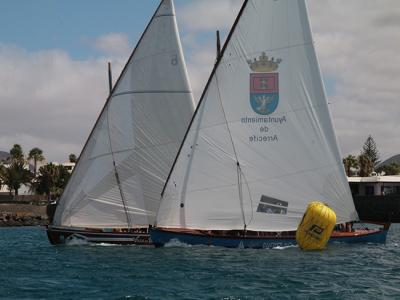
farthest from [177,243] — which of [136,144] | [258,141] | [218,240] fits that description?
[136,144]

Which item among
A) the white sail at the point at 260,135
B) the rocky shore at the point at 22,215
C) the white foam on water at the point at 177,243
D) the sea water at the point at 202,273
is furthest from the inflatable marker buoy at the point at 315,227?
the rocky shore at the point at 22,215

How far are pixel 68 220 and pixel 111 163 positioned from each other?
17.3ft

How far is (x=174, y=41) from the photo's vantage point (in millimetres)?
52344

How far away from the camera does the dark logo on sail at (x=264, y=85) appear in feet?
151

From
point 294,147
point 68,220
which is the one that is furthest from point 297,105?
point 68,220

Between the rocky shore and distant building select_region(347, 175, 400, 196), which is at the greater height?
distant building select_region(347, 175, 400, 196)

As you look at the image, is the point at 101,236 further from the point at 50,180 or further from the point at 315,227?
the point at 50,180

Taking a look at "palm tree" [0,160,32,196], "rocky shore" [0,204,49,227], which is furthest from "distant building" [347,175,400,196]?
"palm tree" [0,160,32,196]

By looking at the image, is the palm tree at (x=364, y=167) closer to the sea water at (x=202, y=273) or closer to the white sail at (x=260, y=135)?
the sea water at (x=202, y=273)

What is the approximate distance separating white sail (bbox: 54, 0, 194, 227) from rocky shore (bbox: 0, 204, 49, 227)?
245ft

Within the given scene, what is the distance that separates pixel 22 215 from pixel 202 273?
328 feet

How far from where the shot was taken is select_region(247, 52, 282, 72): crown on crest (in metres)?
46.3

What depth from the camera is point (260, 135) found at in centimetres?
4591

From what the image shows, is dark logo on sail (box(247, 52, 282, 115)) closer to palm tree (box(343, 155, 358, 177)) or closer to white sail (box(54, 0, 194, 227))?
white sail (box(54, 0, 194, 227))
